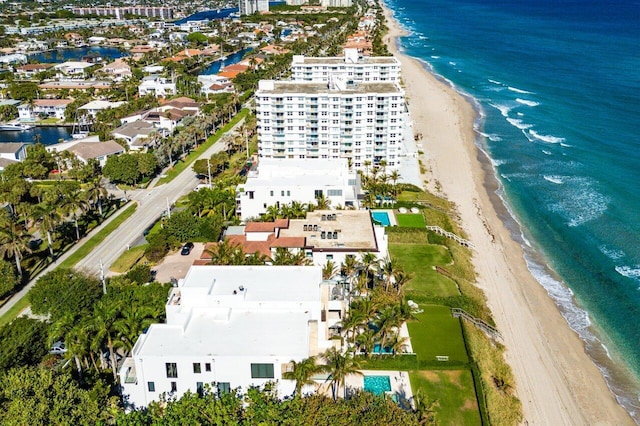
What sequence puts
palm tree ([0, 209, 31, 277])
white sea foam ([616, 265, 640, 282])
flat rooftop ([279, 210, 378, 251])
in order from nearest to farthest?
palm tree ([0, 209, 31, 277]) → flat rooftop ([279, 210, 378, 251]) → white sea foam ([616, 265, 640, 282])

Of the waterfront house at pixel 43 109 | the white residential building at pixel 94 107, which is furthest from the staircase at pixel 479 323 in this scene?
the waterfront house at pixel 43 109

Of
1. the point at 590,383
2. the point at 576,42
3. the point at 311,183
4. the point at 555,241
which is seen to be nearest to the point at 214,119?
the point at 311,183

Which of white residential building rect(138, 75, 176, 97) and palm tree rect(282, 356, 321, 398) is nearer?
palm tree rect(282, 356, 321, 398)

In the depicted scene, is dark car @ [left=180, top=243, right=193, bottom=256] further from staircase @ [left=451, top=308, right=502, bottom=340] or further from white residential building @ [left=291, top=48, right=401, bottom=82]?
white residential building @ [left=291, top=48, right=401, bottom=82]

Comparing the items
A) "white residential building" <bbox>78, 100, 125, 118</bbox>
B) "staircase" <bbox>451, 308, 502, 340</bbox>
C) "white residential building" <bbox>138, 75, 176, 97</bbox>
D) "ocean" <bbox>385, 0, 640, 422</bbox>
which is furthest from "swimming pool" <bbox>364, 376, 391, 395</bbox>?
"white residential building" <bbox>138, 75, 176, 97</bbox>

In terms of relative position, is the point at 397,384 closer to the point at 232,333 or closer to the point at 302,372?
the point at 302,372

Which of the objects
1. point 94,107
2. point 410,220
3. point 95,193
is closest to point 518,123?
point 410,220

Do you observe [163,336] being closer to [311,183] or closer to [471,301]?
[471,301]
